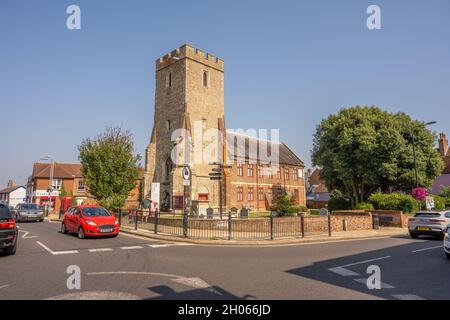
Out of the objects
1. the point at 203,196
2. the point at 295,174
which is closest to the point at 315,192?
the point at 295,174

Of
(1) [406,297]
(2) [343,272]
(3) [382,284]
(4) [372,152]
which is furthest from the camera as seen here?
(4) [372,152]

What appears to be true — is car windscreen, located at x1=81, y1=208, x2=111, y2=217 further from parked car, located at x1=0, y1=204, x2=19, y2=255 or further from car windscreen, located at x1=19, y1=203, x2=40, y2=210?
car windscreen, located at x1=19, y1=203, x2=40, y2=210

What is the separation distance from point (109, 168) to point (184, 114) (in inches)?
472

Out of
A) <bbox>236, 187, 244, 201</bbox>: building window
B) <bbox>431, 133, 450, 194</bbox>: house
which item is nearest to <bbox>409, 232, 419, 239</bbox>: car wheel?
<bbox>236, 187, 244, 201</bbox>: building window

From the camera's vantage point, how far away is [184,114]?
111 feet

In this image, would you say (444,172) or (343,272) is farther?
(444,172)

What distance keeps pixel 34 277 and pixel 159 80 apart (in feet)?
114

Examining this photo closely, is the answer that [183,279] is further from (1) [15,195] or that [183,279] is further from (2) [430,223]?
(1) [15,195]

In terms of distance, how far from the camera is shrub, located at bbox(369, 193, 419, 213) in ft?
78.2

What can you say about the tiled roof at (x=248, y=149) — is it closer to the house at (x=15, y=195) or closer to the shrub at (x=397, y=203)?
the shrub at (x=397, y=203)

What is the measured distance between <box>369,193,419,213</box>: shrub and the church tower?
17.2m

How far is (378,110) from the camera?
3128cm

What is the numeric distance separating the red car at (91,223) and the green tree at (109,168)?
9.60m
